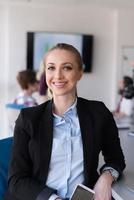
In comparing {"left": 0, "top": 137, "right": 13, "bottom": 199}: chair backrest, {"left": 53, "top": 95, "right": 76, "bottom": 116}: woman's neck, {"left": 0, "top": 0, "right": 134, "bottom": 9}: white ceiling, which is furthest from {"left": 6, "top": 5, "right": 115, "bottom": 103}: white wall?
{"left": 53, "top": 95, "right": 76, "bottom": 116}: woman's neck

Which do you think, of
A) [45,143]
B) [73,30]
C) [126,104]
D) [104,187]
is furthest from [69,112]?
[73,30]

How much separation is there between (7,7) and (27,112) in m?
4.24

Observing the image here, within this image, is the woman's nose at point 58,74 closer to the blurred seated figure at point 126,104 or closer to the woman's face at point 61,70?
the woman's face at point 61,70

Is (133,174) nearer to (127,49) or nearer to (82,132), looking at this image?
(82,132)

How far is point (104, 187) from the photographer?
126cm

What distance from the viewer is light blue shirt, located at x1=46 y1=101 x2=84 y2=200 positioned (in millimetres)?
1274

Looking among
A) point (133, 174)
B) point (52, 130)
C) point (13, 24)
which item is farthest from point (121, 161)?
point (13, 24)

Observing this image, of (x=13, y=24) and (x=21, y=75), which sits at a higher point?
(x=13, y=24)

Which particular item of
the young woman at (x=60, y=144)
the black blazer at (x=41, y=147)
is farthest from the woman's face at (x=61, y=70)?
the black blazer at (x=41, y=147)

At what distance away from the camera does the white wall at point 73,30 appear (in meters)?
5.22

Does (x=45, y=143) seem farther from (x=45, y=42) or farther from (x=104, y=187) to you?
(x=45, y=42)

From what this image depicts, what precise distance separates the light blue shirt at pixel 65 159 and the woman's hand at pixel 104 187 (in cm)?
7

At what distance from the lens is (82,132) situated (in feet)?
4.24

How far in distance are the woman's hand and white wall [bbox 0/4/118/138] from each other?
13.6 ft
